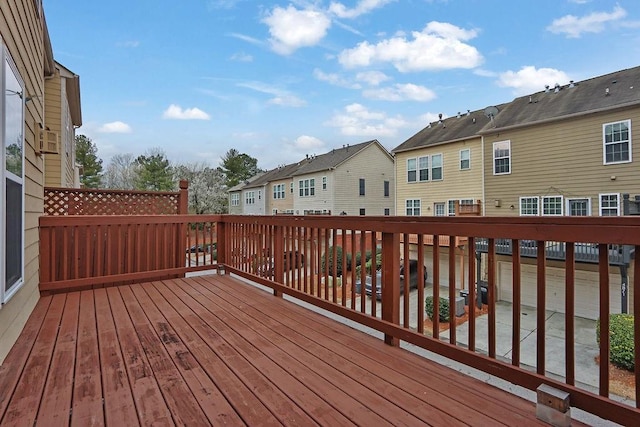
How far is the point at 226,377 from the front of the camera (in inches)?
70.2

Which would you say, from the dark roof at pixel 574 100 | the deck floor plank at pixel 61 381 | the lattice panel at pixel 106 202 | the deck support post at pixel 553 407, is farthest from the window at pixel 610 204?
the deck floor plank at pixel 61 381

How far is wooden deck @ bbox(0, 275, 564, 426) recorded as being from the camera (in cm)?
145

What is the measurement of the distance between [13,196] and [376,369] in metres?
2.50

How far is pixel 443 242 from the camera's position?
11.0 metres

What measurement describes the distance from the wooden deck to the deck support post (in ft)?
0.18

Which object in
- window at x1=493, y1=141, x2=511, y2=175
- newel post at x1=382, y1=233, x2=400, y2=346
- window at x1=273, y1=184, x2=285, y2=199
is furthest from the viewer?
window at x1=273, y1=184, x2=285, y2=199

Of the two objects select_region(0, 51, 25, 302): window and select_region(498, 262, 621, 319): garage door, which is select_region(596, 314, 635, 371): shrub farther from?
select_region(0, 51, 25, 302): window

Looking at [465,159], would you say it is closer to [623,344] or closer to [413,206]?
[413,206]

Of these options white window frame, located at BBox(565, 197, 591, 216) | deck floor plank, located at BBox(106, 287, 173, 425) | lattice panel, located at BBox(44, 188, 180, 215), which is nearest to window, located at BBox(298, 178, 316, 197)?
white window frame, located at BBox(565, 197, 591, 216)

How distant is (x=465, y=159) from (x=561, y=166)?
3.22 metres

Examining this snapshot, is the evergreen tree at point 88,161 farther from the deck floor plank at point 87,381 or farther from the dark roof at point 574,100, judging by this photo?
the deck floor plank at point 87,381

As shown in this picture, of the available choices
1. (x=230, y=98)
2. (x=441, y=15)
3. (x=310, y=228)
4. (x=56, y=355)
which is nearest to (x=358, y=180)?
(x=230, y=98)

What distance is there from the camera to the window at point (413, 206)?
14.9 m

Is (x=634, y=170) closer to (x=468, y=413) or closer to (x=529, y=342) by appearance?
(x=529, y=342)
